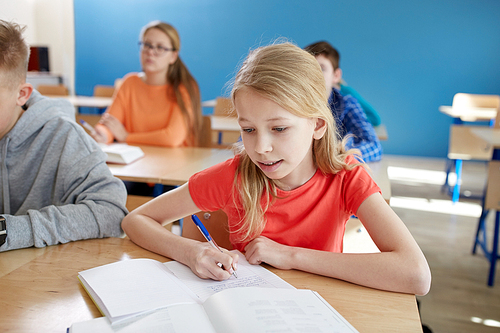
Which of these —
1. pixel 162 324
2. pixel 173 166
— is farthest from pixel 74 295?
pixel 173 166

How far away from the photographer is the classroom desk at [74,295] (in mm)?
713

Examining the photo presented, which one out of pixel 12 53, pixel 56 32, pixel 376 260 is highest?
pixel 56 32

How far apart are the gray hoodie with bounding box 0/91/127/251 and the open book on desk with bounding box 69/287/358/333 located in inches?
17.9

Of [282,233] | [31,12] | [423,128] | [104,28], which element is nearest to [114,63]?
[104,28]

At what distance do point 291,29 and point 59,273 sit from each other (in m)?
5.66

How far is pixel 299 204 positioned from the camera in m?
1.12

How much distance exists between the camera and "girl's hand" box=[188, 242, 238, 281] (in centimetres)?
84

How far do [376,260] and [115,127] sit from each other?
6.58 ft

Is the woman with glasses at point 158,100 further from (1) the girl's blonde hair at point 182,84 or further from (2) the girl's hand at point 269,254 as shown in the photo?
(2) the girl's hand at point 269,254

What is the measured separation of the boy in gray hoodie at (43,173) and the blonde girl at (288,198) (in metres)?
0.11

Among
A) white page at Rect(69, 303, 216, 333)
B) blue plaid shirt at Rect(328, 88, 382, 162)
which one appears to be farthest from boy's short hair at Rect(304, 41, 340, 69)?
white page at Rect(69, 303, 216, 333)

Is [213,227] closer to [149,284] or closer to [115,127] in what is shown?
[149,284]

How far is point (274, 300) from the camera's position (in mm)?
720

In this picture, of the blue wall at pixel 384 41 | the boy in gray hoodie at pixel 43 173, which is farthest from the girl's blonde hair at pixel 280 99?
the blue wall at pixel 384 41
